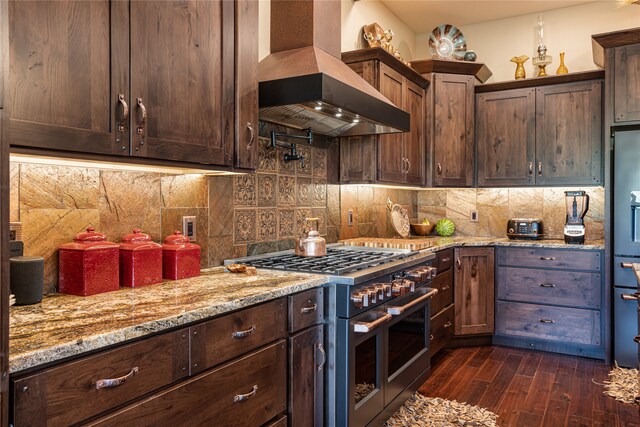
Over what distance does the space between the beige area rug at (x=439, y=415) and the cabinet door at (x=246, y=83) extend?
168cm

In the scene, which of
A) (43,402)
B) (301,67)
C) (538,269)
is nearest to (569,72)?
(538,269)

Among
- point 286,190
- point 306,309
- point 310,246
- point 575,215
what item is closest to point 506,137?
point 575,215

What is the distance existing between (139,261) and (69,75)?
0.74 m

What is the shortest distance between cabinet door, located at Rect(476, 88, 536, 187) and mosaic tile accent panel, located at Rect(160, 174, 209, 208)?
9.66ft

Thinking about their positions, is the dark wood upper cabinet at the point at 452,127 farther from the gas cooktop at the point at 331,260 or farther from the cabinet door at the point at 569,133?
the gas cooktop at the point at 331,260

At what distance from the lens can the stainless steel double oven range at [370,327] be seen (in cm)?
206

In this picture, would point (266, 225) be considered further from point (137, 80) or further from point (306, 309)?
point (137, 80)

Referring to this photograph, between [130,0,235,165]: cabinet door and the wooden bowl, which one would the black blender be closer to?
the wooden bowl

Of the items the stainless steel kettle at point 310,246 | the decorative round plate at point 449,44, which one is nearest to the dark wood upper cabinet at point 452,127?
the decorative round plate at point 449,44

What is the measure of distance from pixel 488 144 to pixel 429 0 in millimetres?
1441

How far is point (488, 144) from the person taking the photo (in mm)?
4305

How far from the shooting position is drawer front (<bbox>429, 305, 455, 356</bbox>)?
3.38 meters

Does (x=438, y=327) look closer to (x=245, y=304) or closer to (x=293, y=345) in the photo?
(x=293, y=345)

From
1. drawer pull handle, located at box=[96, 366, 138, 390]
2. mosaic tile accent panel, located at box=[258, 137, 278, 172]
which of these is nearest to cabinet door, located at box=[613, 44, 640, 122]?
mosaic tile accent panel, located at box=[258, 137, 278, 172]
